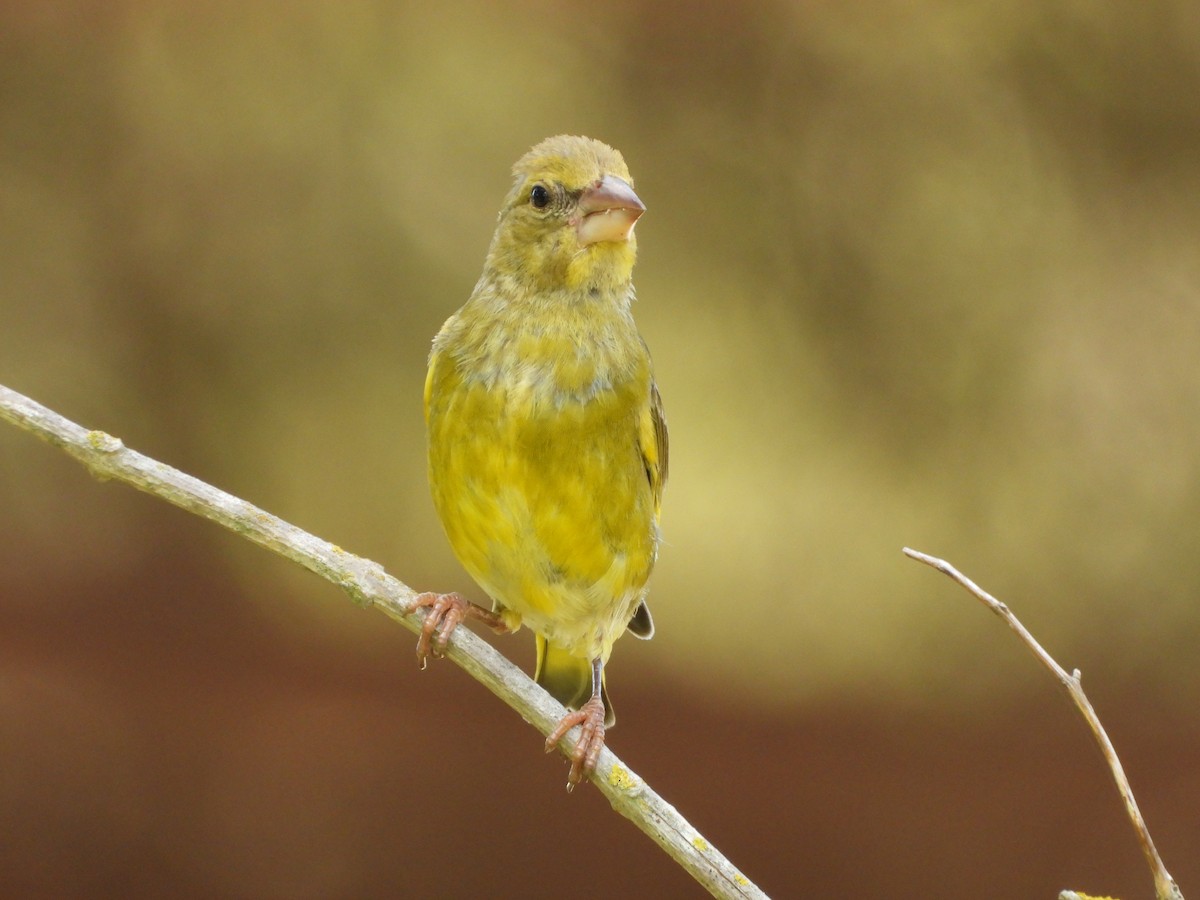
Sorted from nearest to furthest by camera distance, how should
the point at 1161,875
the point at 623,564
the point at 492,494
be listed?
the point at 1161,875 → the point at 492,494 → the point at 623,564

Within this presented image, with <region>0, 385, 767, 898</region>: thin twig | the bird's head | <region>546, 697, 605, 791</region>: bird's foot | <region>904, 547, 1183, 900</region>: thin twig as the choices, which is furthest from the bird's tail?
<region>904, 547, 1183, 900</region>: thin twig

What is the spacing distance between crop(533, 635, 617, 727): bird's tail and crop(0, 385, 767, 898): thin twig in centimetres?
66

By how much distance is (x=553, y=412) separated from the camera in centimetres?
255

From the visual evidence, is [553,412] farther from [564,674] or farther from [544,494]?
[564,674]

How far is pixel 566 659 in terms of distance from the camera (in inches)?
125

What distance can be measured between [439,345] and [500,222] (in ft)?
0.99

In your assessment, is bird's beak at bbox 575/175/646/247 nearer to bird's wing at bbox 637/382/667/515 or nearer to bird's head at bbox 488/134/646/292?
bird's head at bbox 488/134/646/292

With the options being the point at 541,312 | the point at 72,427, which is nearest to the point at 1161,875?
the point at 541,312

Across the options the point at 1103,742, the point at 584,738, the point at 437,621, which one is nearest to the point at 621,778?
the point at 584,738

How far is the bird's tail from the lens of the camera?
317 cm

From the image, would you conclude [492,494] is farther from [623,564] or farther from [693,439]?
[693,439]

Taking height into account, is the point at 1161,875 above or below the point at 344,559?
below

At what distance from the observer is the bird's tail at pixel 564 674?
3.17m

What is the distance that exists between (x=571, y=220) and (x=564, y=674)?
1.12 m
